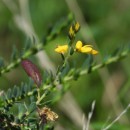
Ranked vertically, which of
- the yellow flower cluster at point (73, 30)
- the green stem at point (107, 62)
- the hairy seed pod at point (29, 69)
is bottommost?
the hairy seed pod at point (29, 69)

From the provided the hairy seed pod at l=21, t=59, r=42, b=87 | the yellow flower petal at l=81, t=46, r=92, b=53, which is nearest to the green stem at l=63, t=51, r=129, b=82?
the yellow flower petal at l=81, t=46, r=92, b=53

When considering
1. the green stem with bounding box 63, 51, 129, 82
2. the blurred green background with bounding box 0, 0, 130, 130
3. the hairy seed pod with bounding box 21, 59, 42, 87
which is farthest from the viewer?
the blurred green background with bounding box 0, 0, 130, 130

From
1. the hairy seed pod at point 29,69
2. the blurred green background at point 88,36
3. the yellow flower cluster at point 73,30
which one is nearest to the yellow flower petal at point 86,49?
the yellow flower cluster at point 73,30

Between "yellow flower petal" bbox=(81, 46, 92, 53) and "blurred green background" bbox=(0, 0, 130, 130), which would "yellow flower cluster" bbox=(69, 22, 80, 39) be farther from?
"blurred green background" bbox=(0, 0, 130, 130)

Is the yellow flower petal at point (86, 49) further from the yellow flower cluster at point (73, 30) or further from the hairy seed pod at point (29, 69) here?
the hairy seed pod at point (29, 69)

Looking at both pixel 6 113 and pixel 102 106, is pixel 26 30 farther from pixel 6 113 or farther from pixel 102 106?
pixel 6 113

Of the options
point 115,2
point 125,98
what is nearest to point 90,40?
point 125,98

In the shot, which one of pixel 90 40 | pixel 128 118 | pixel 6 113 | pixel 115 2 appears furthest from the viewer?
pixel 115 2

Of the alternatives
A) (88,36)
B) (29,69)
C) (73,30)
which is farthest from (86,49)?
(88,36)
